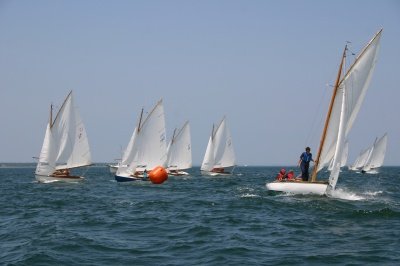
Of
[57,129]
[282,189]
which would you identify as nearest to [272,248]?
[282,189]

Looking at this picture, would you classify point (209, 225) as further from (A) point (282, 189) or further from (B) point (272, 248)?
(A) point (282, 189)

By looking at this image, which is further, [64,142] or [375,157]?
[375,157]

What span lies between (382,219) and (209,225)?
7299 mm

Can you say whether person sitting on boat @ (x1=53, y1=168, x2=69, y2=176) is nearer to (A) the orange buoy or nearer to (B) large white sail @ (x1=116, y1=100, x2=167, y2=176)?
(B) large white sail @ (x1=116, y1=100, x2=167, y2=176)

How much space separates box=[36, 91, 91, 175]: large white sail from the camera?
1991 inches

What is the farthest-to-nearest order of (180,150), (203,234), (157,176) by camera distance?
(180,150)
(157,176)
(203,234)

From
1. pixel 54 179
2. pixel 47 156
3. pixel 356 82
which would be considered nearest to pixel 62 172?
pixel 54 179

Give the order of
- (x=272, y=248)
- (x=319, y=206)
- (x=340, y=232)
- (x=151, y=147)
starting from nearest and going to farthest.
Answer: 1. (x=272, y=248)
2. (x=340, y=232)
3. (x=319, y=206)
4. (x=151, y=147)

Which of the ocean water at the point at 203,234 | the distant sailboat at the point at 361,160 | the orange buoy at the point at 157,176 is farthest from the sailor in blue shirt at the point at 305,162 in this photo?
the distant sailboat at the point at 361,160

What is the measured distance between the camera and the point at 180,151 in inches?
2950

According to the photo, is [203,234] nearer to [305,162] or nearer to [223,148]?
[305,162]

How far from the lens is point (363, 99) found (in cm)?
3086

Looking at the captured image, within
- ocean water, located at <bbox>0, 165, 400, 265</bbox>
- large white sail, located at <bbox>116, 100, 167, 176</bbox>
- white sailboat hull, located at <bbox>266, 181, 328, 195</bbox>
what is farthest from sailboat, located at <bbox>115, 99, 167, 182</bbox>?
ocean water, located at <bbox>0, 165, 400, 265</bbox>

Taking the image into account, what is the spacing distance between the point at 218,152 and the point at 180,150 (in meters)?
6.49
